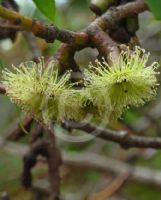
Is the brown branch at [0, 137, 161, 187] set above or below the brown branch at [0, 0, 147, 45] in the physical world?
below

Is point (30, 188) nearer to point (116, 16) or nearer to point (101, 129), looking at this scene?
point (101, 129)

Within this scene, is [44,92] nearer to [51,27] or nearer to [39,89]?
[39,89]

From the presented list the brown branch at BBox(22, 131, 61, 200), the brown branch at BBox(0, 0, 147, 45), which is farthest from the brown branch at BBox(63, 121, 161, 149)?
the brown branch at BBox(0, 0, 147, 45)

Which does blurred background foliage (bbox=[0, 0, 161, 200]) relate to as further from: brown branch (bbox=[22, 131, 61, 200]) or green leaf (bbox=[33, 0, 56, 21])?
green leaf (bbox=[33, 0, 56, 21])

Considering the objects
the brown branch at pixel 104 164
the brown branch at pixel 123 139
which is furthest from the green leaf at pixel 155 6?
the brown branch at pixel 104 164

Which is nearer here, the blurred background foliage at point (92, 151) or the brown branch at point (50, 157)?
the brown branch at point (50, 157)

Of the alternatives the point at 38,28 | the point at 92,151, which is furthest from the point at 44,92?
the point at 92,151

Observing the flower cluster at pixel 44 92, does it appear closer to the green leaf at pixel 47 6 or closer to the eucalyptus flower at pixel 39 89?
the eucalyptus flower at pixel 39 89

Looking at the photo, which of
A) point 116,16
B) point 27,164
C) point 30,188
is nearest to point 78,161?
point 30,188
